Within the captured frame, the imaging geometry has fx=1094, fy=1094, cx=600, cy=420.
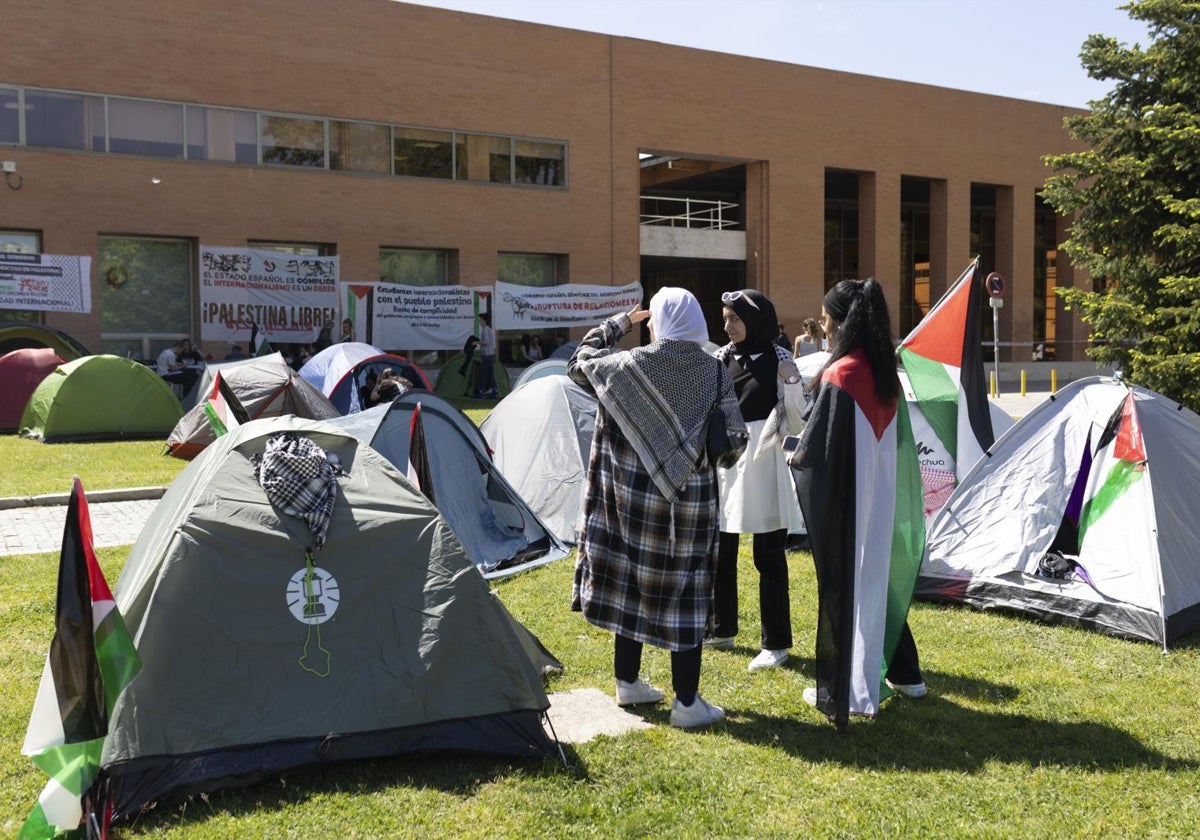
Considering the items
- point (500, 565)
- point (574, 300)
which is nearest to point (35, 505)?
point (500, 565)

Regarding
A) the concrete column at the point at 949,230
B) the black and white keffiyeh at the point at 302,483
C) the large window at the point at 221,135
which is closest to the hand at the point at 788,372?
the black and white keffiyeh at the point at 302,483

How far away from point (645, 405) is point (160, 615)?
81.7 inches

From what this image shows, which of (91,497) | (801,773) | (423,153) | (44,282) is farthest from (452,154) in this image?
(801,773)

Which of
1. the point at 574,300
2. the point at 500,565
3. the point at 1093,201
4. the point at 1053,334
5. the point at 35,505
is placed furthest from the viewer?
the point at 1053,334

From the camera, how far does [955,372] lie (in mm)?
7430

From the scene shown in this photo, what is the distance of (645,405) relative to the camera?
4.58 meters

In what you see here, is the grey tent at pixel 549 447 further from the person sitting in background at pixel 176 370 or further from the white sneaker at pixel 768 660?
the person sitting in background at pixel 176 370

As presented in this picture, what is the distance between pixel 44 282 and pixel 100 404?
307 inches

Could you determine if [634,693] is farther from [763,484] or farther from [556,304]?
[556,304]

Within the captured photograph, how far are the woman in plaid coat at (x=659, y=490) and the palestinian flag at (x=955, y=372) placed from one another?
10.2ft

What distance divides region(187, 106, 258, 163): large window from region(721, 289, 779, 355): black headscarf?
21.9 m

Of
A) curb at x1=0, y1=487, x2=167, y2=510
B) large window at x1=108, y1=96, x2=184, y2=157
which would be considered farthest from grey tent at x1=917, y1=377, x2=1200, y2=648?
large window at x1=108, y1=96, x2=184, y2=157

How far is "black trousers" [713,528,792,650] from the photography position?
5531mm

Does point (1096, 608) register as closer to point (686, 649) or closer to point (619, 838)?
point (686, 649)
